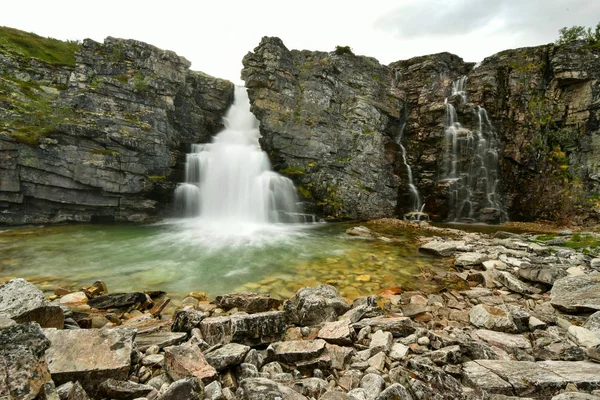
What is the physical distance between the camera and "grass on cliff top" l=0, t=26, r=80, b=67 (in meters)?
18.8

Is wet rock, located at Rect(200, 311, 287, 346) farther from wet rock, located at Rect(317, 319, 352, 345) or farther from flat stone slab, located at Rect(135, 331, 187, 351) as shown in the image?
wet rock, located at Rect(317, 319, 352, 345)

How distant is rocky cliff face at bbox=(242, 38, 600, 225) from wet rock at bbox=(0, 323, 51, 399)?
67.7 ft

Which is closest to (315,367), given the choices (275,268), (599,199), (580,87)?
(275,268)

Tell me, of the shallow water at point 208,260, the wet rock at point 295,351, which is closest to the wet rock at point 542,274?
the shallow water at point 208,260

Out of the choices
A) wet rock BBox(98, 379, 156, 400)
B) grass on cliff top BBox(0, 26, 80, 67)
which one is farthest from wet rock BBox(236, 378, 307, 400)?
grass on cliff top BBox(0, 26, 80, 67)

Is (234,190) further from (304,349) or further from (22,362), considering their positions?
(22,362)

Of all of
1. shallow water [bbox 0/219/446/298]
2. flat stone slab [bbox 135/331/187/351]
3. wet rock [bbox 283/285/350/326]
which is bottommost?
shallow water [bbox 0/219/446/298]

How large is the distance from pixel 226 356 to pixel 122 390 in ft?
3.62

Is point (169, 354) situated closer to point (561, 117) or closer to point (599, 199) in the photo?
point (599, 199)

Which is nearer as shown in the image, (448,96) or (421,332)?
(421,332)

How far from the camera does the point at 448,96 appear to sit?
27.1m

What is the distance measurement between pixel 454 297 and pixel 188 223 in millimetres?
18193

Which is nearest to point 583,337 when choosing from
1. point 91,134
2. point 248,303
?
point 248,303

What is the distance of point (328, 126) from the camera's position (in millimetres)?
24797
